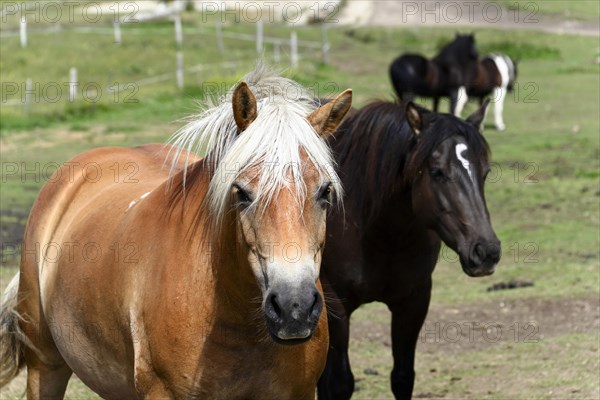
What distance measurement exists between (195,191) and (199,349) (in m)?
0.61

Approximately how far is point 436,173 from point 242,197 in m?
2.10

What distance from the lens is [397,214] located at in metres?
5.49

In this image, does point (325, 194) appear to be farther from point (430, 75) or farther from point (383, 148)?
point (430, 75)

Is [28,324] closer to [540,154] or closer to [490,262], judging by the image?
[490,262]

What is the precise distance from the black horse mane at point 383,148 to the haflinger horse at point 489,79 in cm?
1442

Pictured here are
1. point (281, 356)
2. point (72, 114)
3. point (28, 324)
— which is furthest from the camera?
point (72, 114)

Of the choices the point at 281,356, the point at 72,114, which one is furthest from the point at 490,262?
the point at 72,114

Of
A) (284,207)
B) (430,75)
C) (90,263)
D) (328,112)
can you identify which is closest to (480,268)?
(328,112)

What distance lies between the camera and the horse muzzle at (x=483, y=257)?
5004mm

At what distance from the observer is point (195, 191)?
3.80 m

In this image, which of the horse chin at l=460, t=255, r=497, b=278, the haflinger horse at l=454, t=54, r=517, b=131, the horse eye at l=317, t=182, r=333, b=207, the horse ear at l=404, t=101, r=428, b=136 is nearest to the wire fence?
the haflinger horse at l=454, t=54, r=517, b=131

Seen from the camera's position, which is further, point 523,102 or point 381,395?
point 523,102

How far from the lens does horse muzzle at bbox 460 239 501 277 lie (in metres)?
5.00

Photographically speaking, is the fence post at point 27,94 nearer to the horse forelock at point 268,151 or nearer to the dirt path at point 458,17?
the dirt path at point 458,17
